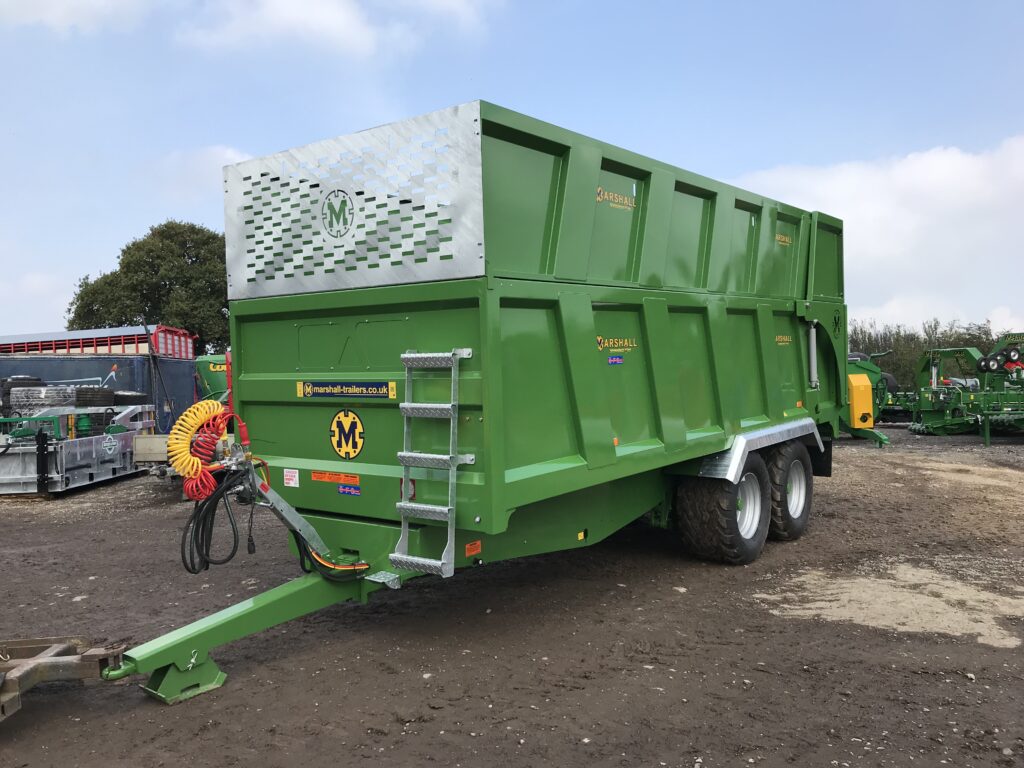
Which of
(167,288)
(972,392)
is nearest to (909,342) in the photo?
(972,392)

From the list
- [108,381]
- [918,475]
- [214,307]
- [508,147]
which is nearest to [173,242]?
[214,307]

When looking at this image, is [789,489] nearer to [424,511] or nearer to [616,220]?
[616,220]

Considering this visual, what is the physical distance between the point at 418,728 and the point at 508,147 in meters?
2.98

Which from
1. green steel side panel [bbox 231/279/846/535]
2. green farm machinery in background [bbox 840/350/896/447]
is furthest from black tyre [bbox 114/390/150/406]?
green farm machinery in background [bbox 840/350/896/447]

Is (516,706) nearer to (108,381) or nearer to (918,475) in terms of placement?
(918,475)

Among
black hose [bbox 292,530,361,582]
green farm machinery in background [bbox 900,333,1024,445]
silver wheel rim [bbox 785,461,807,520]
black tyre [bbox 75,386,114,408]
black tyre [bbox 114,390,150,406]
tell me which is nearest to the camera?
black hose [bbox 292,530,361,582]

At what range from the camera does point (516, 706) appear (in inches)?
155

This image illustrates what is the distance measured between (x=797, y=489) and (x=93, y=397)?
1116cm

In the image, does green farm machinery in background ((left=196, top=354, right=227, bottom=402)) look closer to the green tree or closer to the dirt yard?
the dirt yard

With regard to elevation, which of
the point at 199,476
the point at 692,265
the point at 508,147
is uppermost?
the point at 508,147

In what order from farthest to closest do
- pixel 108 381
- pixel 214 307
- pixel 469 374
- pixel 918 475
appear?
1. pixel 214 307
2. pixel 108 381
3. pixel 918 475
4. pixel 469 374

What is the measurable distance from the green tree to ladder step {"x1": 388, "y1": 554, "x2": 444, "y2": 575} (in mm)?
29297

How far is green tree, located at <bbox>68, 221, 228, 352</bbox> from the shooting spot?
104 ft

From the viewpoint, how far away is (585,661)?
452 centimetres
